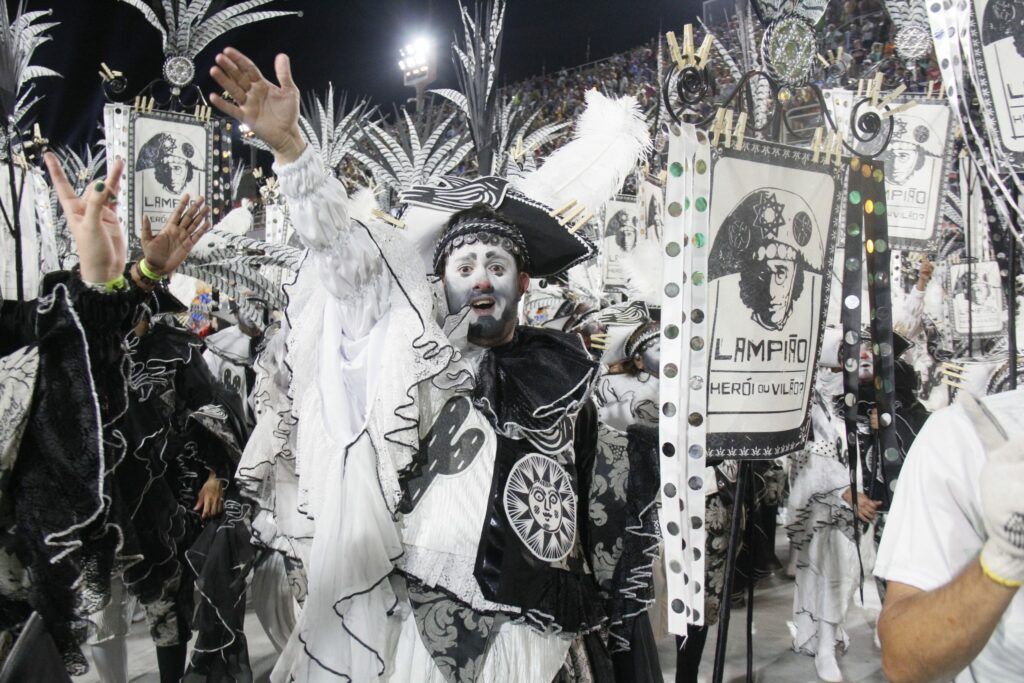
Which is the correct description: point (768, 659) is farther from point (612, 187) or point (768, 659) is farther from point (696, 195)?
point (696, 195)

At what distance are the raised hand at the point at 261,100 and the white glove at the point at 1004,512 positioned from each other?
1669mm

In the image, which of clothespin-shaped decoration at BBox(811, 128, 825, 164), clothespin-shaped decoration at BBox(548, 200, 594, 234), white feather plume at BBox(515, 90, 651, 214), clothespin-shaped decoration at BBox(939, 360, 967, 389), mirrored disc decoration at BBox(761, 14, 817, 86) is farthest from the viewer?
clothespin-shaped decoration at BBox(939, 360, 967, 389)

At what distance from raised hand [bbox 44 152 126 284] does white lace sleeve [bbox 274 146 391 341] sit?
1.39ft

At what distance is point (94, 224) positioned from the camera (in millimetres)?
1956

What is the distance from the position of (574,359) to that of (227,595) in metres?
2.26

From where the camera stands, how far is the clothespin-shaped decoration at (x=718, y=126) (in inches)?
82.2

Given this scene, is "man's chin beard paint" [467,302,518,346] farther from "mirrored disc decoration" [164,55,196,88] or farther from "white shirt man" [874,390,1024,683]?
"mirrored disc decoration" [164,55,196,88]

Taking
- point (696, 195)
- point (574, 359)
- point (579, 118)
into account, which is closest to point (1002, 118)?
point (696, 195)

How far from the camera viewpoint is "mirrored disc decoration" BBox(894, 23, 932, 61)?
439 cm

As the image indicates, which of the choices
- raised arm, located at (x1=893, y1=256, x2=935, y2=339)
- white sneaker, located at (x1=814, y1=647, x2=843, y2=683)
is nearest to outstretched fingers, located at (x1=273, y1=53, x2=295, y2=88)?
white sneaker, located at (x1=814, y1=647, x2=843, y2=683)

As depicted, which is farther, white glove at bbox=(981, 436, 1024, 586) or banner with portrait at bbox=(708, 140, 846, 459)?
banner with portrait at bbox=(708, 140, 846, 459)

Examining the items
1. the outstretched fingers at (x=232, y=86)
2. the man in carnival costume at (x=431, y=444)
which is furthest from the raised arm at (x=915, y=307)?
the outstretched fingers at (x=232, y=86)

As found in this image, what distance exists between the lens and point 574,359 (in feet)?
8.07

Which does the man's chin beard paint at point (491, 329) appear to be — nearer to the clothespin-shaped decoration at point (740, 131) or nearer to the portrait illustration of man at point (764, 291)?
the portrait illustration of man at point (764, 291)
